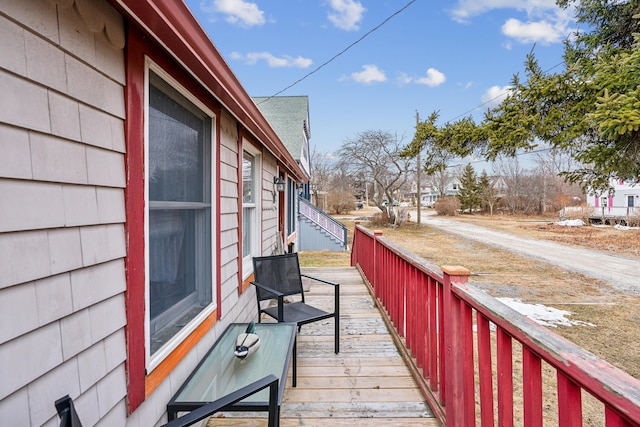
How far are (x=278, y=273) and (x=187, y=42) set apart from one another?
7.82 feet

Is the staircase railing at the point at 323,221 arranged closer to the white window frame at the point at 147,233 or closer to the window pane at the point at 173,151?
the white window frame at the point at 147,233

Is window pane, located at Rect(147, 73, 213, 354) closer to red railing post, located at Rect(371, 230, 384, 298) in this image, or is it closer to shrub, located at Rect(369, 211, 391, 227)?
red railing post, located at Rect(371, 230, 384, 298)

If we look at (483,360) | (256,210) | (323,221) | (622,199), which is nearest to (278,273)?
(256,210)

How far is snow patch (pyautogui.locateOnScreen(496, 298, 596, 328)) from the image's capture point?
15.0ft

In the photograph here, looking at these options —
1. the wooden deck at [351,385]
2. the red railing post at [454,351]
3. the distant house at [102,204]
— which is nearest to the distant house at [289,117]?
the wooden deck at [351,385]

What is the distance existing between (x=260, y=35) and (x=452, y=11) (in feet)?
18.0

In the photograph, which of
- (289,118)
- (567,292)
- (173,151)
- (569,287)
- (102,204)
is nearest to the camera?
(102,204)

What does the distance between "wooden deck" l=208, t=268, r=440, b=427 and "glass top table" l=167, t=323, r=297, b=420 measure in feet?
1.29

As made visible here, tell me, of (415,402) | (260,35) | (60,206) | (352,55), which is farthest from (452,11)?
(60,206)

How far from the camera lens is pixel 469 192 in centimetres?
→ 3131

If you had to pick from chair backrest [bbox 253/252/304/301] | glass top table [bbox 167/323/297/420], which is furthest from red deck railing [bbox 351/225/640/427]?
chair backrest [bbox 253/252/304/301]

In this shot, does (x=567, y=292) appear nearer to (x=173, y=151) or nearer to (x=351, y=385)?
(x=351, y=385)

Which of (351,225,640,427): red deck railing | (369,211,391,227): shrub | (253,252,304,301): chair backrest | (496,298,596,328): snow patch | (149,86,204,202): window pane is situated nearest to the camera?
(351,225,640,427): red deck railing

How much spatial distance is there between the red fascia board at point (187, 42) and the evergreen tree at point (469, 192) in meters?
32.4
